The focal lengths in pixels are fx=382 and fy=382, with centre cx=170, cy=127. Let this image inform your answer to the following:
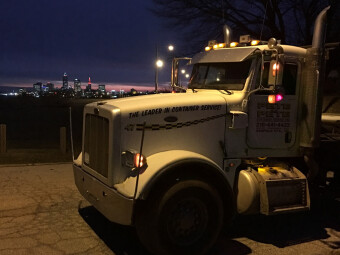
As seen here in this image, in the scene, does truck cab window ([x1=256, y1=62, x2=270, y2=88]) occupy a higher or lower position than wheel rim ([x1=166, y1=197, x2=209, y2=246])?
higher

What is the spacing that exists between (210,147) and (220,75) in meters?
1.22

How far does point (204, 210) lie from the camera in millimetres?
4668

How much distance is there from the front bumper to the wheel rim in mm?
521

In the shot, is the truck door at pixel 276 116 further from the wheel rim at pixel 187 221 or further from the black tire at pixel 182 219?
the wheel rim at pixel 187 221

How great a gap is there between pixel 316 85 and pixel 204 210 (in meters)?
2.46

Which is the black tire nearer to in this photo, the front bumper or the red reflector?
the front bumper

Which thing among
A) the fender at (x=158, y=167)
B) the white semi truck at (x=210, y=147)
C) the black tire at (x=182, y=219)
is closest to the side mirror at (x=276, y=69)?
the white semi truck at (x=210, y=147)

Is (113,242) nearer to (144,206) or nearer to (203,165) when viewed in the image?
(144,206)

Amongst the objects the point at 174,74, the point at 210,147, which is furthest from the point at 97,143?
the point at 174,74

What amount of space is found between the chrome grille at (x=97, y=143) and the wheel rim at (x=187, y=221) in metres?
0.97

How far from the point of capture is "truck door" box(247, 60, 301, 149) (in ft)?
17.3

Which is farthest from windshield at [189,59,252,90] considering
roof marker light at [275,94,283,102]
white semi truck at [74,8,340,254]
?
roof marker light at [275,94,283,102]

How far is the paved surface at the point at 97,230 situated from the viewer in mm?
4887

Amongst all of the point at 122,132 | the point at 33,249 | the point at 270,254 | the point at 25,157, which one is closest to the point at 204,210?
the point at 270,254
